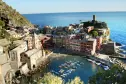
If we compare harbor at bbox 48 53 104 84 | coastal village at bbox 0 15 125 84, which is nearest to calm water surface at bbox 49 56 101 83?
harbor at bbox 48 53 104 84

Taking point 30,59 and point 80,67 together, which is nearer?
point 30,59

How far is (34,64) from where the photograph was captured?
80.4 feet

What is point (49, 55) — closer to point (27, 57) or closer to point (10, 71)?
point (27, 57)

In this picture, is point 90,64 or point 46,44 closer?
point 90,64

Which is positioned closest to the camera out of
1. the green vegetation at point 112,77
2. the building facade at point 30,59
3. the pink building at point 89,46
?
the green vegetation at point 112,77

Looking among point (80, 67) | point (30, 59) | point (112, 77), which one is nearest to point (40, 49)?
point (30, 59)

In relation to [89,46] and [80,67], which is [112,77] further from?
[89,46]

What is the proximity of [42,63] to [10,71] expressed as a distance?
6.12m

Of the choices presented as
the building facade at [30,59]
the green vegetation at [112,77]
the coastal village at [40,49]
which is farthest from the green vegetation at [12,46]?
the green vegetation at [112,77]

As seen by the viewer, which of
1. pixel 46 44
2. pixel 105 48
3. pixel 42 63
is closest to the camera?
pixel 42 63

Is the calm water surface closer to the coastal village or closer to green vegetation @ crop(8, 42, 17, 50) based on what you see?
the coastal village

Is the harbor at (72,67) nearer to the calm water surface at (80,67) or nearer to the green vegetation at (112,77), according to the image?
the calm water surface at (80,67)

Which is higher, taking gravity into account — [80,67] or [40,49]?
[40,49]

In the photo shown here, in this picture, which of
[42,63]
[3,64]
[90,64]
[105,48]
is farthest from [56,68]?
[105,48]
